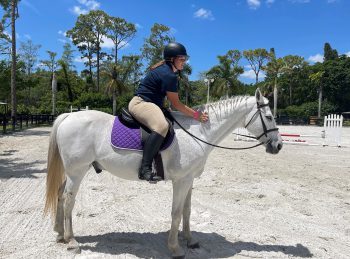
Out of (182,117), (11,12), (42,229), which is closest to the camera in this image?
(182,117)

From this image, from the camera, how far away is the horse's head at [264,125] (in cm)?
404

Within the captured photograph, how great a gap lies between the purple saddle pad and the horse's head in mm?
1110

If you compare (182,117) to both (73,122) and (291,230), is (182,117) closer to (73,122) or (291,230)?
(73,122)

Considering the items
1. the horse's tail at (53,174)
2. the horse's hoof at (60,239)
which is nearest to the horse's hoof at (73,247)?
Result: the horse's hoof at (60,239)

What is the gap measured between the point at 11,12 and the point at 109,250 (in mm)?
24850

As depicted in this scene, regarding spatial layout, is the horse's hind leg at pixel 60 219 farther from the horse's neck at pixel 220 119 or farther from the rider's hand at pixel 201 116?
the rider's hand at pixel 201 116

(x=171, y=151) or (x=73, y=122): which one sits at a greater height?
(x=73, y=122)

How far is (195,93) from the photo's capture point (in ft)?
217

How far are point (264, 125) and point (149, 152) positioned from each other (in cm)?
151

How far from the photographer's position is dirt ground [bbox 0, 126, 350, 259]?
4.07m

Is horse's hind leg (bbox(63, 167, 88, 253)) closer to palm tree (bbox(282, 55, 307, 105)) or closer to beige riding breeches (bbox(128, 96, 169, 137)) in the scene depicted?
beige riding breeches (bbox(128, 96, 169, 137))

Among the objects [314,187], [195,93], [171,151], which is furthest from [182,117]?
[195,93]

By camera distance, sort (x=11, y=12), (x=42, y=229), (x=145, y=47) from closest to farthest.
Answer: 1. (x=42, y=229)
2. (x=11, y=12)
3. (x=145, y=47)

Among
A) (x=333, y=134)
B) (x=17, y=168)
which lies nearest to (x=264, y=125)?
(x=17, y=168)
